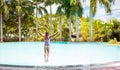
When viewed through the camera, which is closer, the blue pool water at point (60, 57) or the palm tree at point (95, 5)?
the blue pool water at point (60, 57)

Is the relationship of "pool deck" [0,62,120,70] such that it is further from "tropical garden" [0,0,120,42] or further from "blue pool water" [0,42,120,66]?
"tropical garden" [0,0,120,42]

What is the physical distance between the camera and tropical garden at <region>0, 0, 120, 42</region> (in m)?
33.7

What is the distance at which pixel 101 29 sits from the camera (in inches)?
1427

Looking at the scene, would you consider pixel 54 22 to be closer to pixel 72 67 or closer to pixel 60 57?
pixel 60 57

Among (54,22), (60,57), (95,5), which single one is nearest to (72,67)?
(60,57)

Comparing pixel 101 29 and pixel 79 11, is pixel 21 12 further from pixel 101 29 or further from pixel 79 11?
pixel 101 29

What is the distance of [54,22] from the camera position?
1768 inches

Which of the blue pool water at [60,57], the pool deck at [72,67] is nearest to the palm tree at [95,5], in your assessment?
the blue pool water at [60,57]

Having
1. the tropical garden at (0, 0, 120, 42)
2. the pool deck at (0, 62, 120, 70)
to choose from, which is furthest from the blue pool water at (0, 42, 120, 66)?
the tropical garden at (0, 0, 120, 42)

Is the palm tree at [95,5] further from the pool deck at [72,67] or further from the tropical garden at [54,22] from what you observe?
the pool deck at [72,67]

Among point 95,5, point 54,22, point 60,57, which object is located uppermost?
point 95,5

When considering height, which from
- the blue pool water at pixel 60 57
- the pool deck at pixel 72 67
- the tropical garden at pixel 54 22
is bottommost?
the blue pool water at pixel 60 57

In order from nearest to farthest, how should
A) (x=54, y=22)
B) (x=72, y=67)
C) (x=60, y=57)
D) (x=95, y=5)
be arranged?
(x=72, y=67), (x=60, y=57), (x=95, y=5), (x=54, y=22)

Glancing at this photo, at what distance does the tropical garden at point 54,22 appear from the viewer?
33.7 meters
